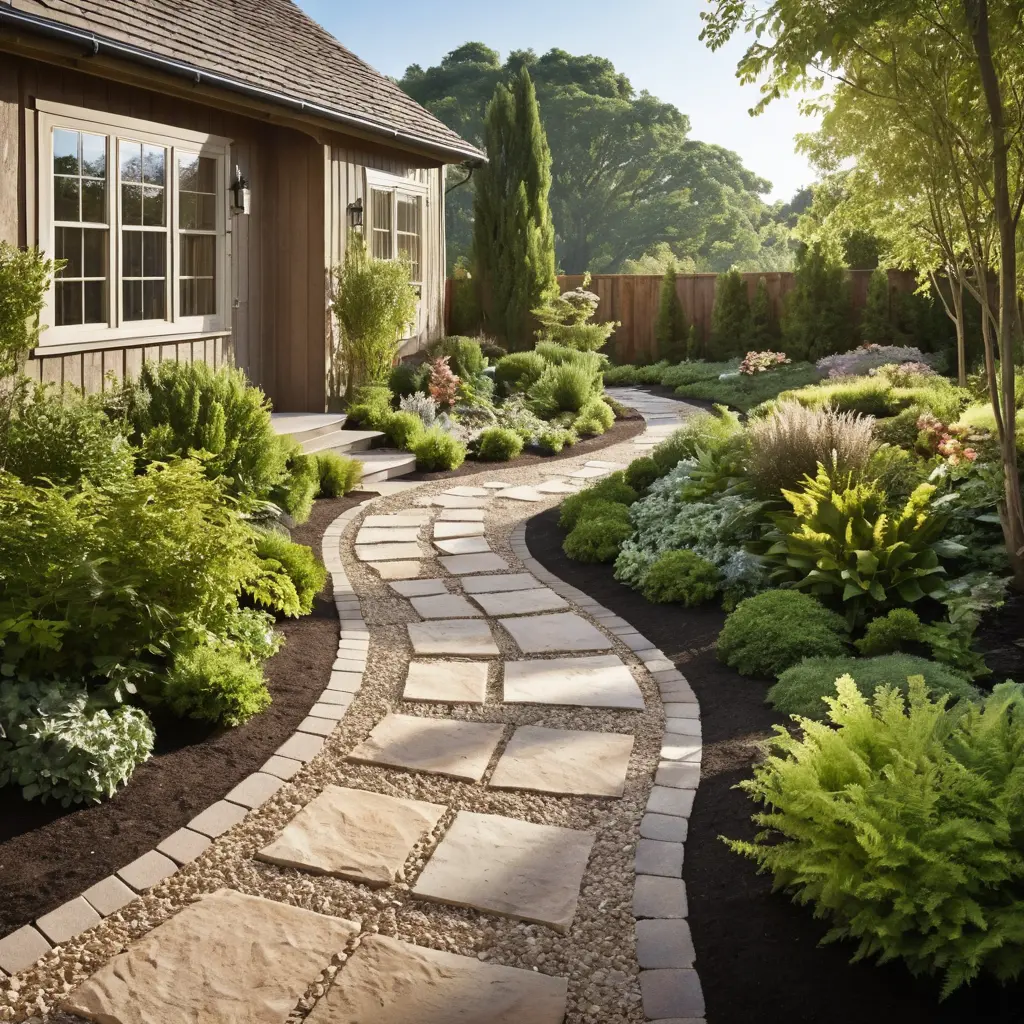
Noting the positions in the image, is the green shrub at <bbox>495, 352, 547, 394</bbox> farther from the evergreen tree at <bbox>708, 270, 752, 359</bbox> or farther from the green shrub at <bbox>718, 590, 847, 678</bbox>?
the green shrub at <bbox>718, 590, 847, 678</bbox>

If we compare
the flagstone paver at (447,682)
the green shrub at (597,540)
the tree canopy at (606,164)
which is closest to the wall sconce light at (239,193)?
the green shrub at (597,540)

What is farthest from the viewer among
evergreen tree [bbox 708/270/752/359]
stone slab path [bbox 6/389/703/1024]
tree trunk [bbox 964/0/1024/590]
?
evergreen tree [bbox 708/270/752/359]

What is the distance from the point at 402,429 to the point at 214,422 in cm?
398

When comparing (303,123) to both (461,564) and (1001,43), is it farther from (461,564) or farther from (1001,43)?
(1001,43)

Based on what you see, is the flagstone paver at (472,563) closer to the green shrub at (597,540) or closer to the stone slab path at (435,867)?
the green shrub at (597,540)

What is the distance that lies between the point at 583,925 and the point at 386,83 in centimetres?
1243

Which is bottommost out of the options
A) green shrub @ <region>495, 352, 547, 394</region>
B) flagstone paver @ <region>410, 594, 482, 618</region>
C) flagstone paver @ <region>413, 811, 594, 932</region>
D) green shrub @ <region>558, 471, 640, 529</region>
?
flagstone paver @ <region>413, 811, 594, 932</region>

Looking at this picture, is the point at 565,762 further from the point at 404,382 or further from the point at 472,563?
the point at 404,382

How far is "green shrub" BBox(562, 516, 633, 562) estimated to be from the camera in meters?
6.85

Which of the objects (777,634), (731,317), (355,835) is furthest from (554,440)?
(731,317)

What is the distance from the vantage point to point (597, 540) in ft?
22.6

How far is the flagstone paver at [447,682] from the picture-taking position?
4.54 meters

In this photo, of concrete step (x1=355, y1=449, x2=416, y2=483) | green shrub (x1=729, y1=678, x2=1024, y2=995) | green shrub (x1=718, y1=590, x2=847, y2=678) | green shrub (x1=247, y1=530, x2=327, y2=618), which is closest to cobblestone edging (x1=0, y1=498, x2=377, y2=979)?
green shrub (x1=247, y1=530, x2=327, y2=618)

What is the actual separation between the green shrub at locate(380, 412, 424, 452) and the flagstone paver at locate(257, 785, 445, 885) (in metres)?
6.95
